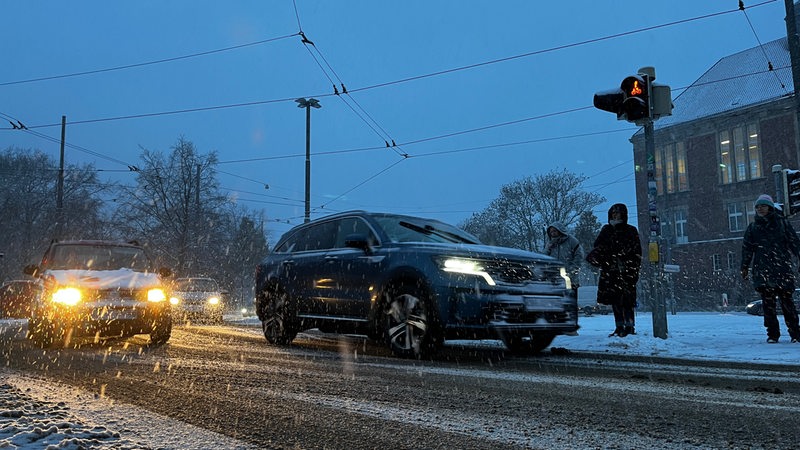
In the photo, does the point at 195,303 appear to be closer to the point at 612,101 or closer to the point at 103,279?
the point at 103,279

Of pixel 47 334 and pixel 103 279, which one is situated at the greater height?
pixel 103 279

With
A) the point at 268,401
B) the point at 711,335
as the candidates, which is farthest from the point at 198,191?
the point at 268,401

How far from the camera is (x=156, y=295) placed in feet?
29.8

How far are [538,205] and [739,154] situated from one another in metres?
14.4

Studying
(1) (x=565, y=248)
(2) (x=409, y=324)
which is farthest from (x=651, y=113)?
(2) (x=409, y=324)

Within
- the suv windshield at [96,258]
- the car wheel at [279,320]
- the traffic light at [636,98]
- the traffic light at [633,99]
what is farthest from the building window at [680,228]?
the suv windshield at [96,258]

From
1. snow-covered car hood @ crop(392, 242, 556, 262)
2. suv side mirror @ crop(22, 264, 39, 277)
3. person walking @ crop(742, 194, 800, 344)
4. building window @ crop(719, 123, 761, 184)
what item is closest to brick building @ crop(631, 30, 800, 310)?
building window @ crop(719, 123, 761, 184)

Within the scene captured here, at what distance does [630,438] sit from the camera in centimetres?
292

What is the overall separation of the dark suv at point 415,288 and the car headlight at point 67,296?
2.62 metres

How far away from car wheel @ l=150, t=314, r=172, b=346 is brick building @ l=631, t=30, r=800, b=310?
3693 centimetres

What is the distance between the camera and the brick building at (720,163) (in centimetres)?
4119

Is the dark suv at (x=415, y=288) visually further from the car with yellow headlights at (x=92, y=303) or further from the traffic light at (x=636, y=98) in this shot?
the traffic light at (x=636, y=98)

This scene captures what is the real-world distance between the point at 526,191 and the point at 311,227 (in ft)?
138

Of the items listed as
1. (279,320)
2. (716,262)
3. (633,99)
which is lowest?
(279,320)
